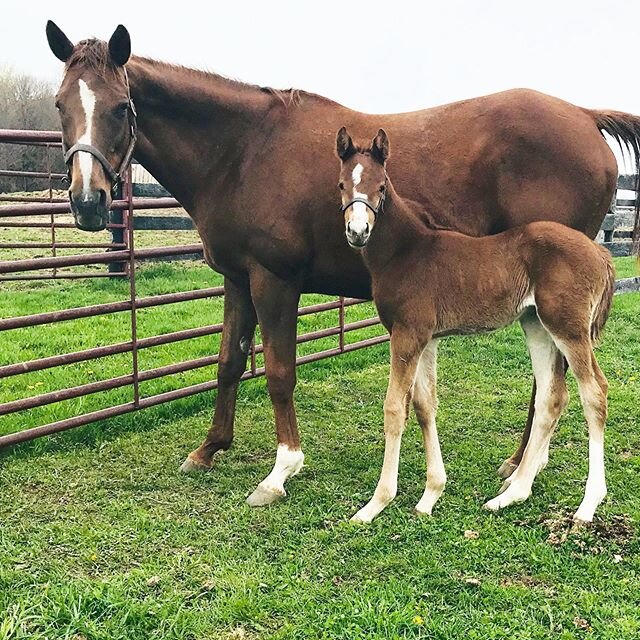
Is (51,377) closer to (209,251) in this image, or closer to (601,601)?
(209,251)

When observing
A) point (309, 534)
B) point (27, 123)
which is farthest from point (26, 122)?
point (309, 534)

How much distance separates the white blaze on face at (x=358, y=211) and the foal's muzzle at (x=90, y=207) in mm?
1191

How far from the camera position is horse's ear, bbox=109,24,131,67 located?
10.4 feet

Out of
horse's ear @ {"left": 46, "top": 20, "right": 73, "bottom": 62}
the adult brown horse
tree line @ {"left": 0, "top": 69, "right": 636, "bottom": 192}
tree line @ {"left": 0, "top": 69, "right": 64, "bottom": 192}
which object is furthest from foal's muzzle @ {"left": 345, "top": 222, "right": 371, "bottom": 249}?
tree line @ {"left": 0, "top": 69, "right": 64, "bottom": 192}

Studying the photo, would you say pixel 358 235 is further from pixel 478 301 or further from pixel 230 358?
pixel 230 358

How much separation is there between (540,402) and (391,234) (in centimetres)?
117

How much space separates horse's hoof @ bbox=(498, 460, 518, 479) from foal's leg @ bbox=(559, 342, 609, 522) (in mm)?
626

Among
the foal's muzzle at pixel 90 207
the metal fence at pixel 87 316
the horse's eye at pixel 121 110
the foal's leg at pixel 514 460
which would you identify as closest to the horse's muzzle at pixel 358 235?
the foal's muzzle at pixel 90 207

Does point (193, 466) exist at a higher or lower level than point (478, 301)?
lower

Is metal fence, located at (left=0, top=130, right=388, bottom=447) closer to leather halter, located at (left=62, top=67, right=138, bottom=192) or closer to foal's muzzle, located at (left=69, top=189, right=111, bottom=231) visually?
leather halter, located at (left=62, top=67, right=138, bottom=192)

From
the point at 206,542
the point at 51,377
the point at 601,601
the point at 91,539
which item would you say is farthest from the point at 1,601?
the point at 51,377

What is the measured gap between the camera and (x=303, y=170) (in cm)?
366

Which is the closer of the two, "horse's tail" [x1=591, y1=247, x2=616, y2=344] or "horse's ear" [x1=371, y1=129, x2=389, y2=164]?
"horse's ear" [x1=371, y1=129, x2=389, y2=164]

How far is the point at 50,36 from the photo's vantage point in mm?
3223
